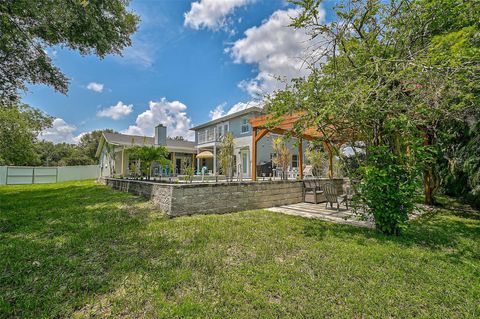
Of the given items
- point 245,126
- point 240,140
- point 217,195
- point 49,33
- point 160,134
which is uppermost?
point 49,33

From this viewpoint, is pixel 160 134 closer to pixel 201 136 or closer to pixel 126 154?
pixel 126 154

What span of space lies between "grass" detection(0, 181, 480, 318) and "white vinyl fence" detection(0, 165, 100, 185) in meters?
19.4

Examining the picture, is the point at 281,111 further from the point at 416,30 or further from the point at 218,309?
the point at 218,309

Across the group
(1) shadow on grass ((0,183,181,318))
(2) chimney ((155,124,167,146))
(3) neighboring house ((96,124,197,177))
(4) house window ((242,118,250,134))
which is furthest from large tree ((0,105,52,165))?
(1) shadow on grass ((0,183,181,318))

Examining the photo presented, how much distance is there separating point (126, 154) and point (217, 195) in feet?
49.1

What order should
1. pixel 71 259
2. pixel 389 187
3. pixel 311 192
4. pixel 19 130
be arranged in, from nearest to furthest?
pixel 71 259, pixel 389 187, pixel 311 192, pixel 19 130

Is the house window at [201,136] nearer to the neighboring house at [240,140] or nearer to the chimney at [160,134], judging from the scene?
the neighboring house at [240,140]

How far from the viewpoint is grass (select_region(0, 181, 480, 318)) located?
2.53 metres

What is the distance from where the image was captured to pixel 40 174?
21.0 meters

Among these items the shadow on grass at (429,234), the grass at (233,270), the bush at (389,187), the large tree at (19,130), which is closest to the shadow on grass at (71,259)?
the grass at (233,270)

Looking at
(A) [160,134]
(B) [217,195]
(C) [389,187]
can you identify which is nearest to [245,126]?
(A) [160,134]

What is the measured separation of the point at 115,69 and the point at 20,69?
4240 millimetres

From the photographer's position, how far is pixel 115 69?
1278 centimetres

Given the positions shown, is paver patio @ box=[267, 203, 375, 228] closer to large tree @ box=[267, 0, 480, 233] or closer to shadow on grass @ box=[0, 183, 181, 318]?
large tree @ box=[267, 0, 480, 233]
